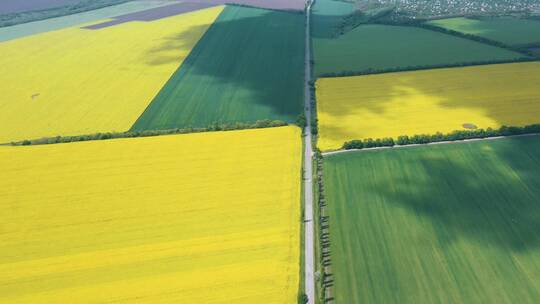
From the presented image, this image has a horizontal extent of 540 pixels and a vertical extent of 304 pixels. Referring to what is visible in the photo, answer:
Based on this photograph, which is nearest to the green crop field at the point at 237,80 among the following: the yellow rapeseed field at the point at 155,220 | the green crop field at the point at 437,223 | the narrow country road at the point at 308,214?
the narrow country road at the point at 308,214

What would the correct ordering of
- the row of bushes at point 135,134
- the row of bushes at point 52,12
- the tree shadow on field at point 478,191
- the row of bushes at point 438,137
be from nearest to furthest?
1. the tree shadow on field at point 478,191
2. the row of bushes at point 438,137
3. the row of bushes at point 135,134
4. the row of bushes at point 52,12

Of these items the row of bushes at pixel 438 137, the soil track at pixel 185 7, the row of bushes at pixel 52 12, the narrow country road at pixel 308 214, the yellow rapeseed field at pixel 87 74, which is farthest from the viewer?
the row of bushes at pixel 52 12

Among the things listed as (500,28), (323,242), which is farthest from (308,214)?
(500,28)

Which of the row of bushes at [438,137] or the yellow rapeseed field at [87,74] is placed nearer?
the row of bushes at [438,137]

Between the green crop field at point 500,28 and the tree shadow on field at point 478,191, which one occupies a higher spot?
the green crop field at point 500,28

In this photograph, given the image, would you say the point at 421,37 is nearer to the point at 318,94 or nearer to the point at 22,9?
the point at 318,94

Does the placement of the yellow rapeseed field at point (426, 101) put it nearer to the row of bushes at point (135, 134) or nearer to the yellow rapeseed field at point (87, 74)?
the row of bushes at point (135, 134)

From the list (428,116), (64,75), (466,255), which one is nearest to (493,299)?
(466,255)
